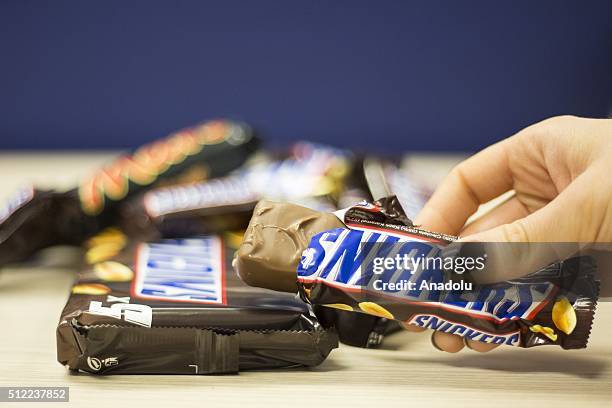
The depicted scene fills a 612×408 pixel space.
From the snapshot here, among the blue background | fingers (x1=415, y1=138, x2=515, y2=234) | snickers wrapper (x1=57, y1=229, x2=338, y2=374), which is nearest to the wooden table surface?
snickers wrapper (x1=57, y1=229, x2=338, y2=374)

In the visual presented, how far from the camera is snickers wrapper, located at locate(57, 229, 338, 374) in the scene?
629 millimetres

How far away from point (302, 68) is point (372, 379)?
108cm

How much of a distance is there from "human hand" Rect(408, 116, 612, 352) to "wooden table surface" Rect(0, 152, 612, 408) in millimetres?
33

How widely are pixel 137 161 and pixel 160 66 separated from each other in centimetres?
65

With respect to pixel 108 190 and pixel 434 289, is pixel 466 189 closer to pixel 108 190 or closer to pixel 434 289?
pixel 434 289

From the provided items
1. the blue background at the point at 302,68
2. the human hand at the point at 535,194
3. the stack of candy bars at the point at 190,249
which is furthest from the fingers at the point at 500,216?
the blue background at the point at 302,68

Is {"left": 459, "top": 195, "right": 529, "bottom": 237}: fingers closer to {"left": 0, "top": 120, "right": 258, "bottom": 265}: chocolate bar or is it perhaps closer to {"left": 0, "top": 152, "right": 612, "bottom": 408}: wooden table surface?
{"left": 0, "top": 152, "right": 612, "bottom": 408}: wooden table surface

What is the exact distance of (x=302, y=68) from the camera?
64.7 inches

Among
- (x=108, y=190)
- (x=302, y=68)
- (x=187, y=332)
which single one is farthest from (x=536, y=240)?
(x=302, y=68)

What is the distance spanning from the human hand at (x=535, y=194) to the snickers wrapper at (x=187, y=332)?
0.32ft

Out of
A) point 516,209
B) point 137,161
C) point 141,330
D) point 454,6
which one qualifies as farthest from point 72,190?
point 454,6

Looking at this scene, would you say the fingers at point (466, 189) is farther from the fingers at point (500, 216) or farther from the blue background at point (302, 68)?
the blue background at point (302, 68)

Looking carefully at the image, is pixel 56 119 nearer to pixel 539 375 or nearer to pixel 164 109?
pixel 164 109

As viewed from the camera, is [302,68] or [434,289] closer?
[434,289]
